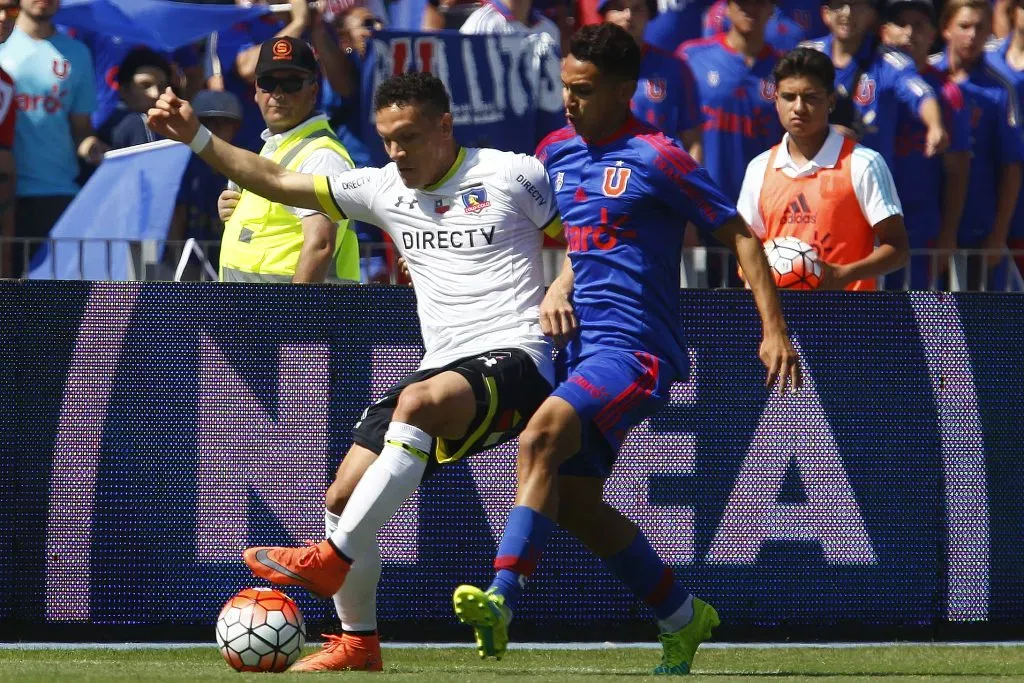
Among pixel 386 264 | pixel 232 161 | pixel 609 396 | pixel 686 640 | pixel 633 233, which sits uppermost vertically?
pixel 232 161

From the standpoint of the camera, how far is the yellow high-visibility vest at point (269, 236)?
830cm

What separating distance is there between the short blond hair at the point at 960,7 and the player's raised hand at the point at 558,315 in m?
6.45

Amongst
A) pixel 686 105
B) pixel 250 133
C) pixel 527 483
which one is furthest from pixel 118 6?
pixel 527 483

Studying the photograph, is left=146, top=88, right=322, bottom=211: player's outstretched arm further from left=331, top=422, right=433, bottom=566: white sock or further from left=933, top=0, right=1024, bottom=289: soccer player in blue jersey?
left=933, top=0, right=1024, bottom=289: soccer player in blue jersey

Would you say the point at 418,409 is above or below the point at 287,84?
below

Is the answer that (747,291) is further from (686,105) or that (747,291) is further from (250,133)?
(250,133)

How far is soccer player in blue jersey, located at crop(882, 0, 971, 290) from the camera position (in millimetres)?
11203

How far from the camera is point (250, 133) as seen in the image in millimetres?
11039

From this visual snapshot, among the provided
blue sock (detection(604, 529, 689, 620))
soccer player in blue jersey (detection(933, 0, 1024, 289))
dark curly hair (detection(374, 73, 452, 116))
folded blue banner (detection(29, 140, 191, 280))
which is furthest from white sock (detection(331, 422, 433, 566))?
soccer player in blue jersey (detection(933, 0, 1024, 289))

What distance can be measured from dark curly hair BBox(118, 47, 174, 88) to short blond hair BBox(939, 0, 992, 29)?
5.47 m

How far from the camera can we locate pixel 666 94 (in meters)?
10.7

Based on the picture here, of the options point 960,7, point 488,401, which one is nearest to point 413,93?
point 488,401

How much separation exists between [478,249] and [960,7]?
6.52 meters

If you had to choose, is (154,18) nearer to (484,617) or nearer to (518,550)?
(518,550)
